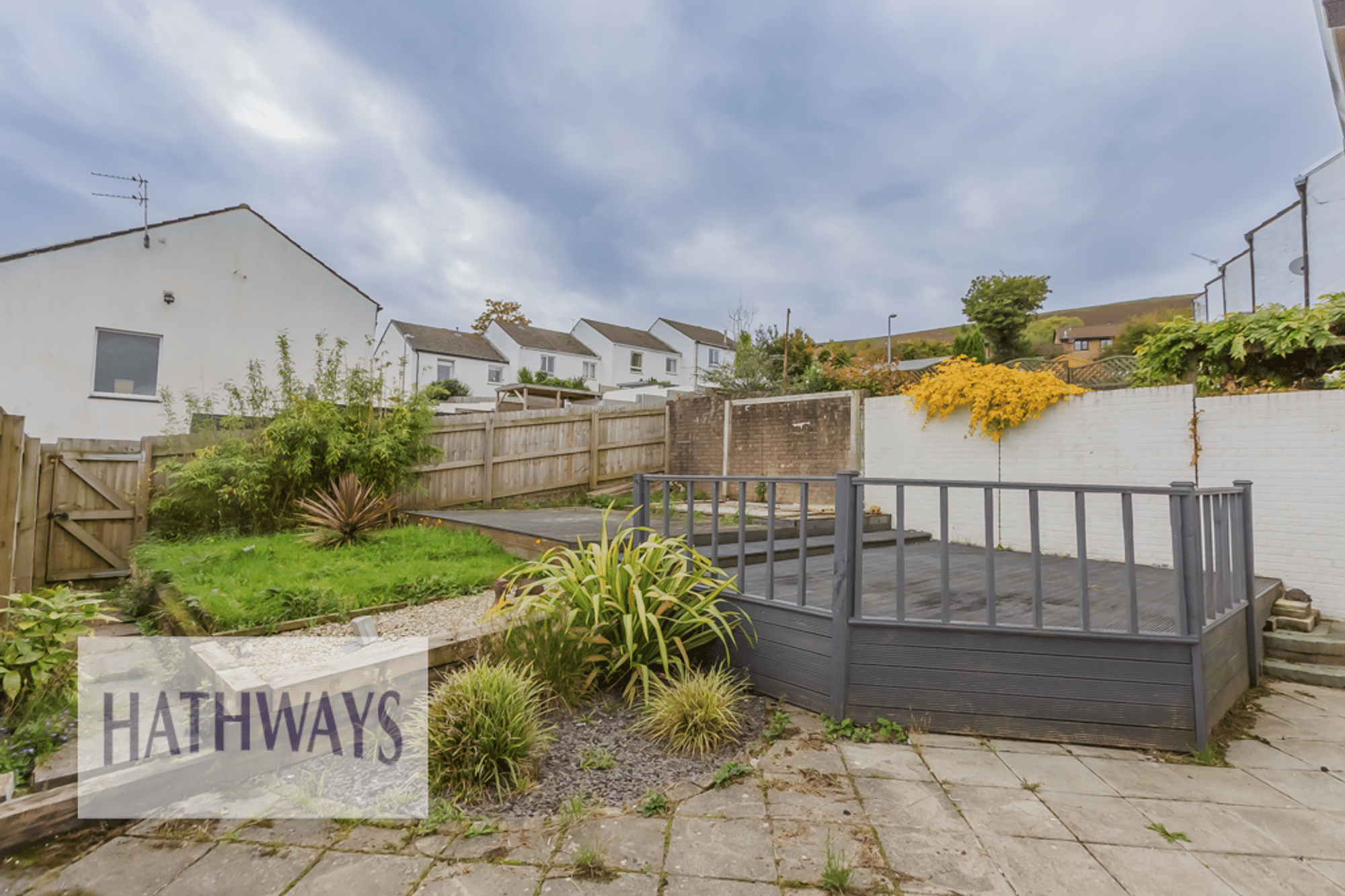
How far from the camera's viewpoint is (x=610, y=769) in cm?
239

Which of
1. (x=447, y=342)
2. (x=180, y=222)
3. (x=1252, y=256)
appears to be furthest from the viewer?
(x=447, y=342)

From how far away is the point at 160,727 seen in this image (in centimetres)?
256

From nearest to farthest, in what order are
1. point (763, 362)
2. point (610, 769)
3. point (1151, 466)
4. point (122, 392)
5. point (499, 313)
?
point (610, 769)
point (1151, 466)
point (122, 392)
point (763, 362)
point (499, 313)

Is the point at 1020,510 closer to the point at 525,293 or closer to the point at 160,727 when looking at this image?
the point at 160,727

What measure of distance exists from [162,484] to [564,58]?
22.9ft

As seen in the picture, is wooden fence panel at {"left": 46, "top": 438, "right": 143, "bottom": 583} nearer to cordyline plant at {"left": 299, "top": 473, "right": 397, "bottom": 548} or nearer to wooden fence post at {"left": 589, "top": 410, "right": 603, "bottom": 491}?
cordyline plant at {"left": 299, "top": 473, "right": 397, "bottom": 548}

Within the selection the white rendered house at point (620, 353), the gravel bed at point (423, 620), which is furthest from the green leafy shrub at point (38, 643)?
the white rendered house at point (620, 353)

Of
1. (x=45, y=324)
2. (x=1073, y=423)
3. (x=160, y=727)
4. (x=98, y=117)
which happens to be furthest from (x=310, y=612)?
(x=98, y=117)

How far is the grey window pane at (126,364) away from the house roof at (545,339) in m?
15.8

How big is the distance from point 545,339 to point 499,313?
17.6ft

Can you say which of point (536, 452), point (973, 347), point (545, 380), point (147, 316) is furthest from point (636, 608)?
point (545, 380)

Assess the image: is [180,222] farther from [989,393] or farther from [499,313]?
[499,313]

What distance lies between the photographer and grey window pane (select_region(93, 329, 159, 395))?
9.65 meters

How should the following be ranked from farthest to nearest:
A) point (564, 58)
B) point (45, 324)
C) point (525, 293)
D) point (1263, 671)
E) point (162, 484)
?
point (525, 293)
point (45, 324)
point (564, 58)
point (162, 484)
point (1263, 671)
